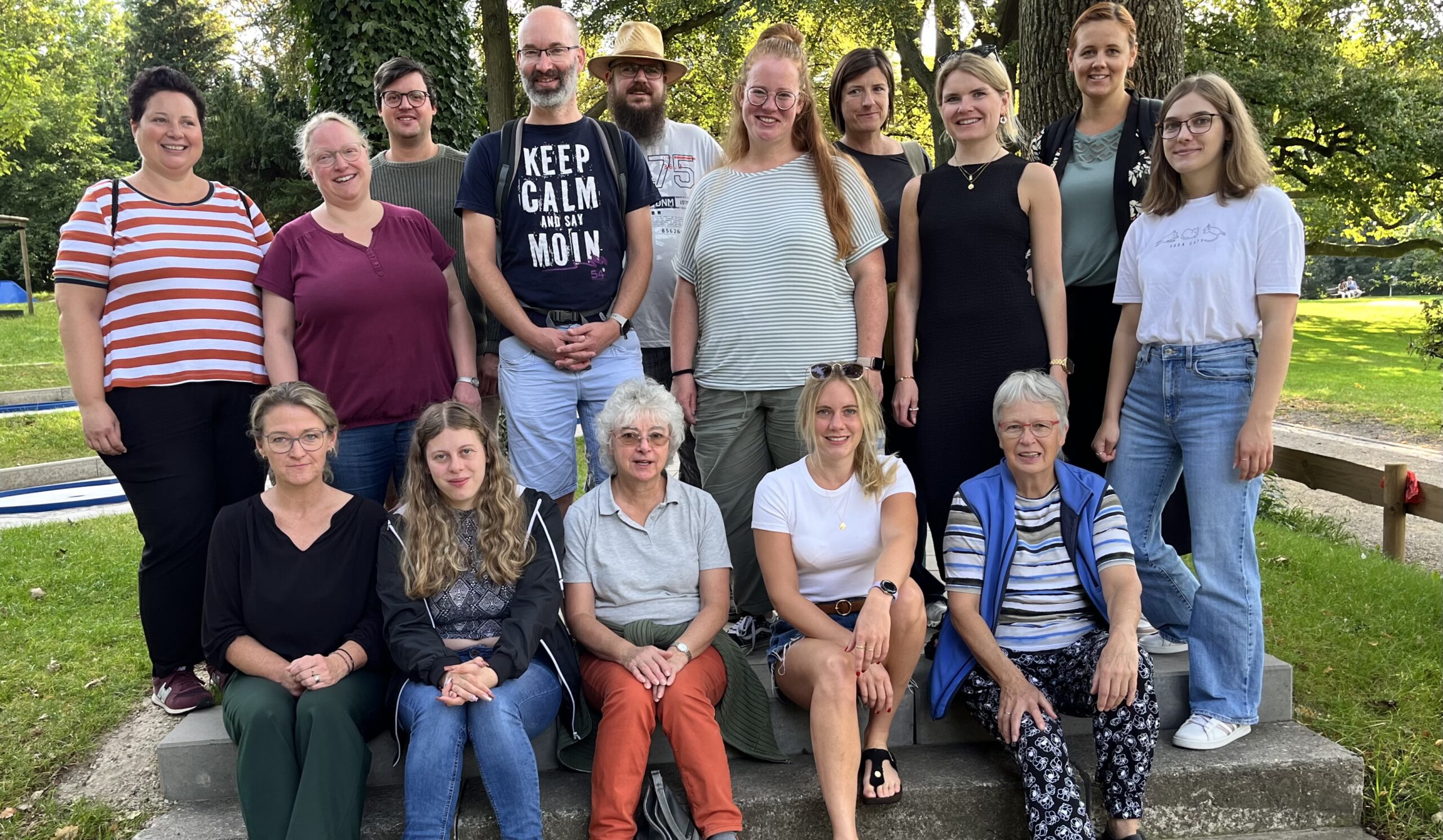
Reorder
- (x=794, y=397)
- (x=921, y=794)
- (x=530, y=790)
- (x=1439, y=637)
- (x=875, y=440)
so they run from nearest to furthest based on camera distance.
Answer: (x=530, y=790) < (x=921, y=794) < (x=875, y=440) < (x=794, y=397) < (x=1439, y=637)

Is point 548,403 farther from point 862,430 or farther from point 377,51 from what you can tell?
point 377,51

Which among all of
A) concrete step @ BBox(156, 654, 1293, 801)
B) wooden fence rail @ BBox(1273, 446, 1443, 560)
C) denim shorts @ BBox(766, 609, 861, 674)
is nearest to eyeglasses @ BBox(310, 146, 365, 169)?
concrete step @ BBox(156, 654, 1293, 801)

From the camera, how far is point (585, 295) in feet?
11.5

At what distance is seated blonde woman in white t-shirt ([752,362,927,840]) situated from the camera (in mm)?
2871

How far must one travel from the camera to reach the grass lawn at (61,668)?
3.14 metres

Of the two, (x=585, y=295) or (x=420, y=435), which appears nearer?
(x=420, y=435)

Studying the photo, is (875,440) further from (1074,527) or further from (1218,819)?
(1218,819)

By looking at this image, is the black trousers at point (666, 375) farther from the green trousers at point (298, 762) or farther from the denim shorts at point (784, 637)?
the green trousers at point (298, 762)

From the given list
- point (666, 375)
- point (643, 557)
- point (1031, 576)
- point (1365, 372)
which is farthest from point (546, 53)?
point (1365, 372)

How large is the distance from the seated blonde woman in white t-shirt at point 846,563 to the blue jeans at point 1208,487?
78cm

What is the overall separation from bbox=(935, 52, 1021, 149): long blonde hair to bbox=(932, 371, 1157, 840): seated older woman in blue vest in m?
0.94

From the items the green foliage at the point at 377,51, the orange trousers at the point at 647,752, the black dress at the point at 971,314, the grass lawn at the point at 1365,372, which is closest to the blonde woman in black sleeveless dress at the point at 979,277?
the black dress at the point at 971,314

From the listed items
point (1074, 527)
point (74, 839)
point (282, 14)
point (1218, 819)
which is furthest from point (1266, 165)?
point (282, 14)

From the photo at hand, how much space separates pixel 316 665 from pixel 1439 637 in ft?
14.7
